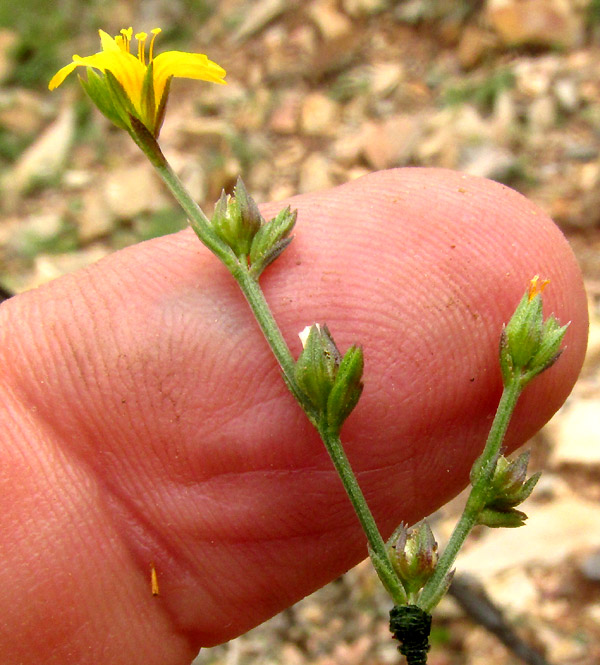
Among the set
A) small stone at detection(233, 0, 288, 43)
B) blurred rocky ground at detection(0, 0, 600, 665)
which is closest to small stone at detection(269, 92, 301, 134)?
blurred rocky ground at detection(0, 0, 600, 665)

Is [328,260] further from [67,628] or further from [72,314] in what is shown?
[67,628]

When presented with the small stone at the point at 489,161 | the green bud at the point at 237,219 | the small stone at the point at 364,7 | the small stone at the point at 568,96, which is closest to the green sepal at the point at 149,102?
the green bud at the point at 237,219

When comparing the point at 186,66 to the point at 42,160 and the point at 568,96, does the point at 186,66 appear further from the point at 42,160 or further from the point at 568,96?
the point at 42,160

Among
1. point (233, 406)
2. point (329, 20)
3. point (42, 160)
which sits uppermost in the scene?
point (329, 20)

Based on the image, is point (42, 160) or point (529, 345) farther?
point (42, 160)

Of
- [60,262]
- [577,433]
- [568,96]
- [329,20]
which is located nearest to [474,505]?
[577,433]

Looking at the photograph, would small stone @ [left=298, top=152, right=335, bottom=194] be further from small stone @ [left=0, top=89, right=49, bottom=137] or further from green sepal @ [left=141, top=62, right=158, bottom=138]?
green sepal @ [left=141, top=62, right=158, bottom=138]

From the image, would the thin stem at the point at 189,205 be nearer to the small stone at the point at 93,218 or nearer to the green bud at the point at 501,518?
the green bud at the point at 501,518
